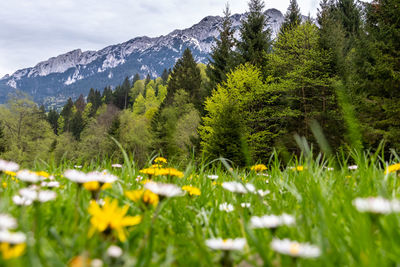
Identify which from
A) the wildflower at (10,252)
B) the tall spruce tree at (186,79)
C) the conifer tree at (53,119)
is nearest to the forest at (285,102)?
the wildflower at (10,252)

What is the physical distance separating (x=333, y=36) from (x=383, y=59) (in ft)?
20.1

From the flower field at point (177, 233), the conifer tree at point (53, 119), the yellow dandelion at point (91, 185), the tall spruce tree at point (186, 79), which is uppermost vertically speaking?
the tall spruce tree at point (186, 79)

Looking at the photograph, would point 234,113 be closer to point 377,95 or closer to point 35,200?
point 377,95

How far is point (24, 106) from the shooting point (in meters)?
33.2

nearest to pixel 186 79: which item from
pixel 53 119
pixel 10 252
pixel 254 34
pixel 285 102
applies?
pixel 254 34

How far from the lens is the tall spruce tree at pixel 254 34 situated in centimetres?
2483

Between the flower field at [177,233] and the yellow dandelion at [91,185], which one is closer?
the flower field at [177,233]

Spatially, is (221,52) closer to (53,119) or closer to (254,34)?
(254,34)

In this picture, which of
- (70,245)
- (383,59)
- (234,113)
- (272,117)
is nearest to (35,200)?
(70,245)

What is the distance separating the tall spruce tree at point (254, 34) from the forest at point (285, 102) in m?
0.10

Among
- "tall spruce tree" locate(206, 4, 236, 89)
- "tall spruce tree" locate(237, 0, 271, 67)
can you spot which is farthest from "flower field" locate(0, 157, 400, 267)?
"tall spruce tree" locate(206, 4, 236, 89)

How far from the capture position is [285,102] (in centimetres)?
2036

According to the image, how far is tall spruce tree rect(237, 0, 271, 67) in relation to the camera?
977 inches

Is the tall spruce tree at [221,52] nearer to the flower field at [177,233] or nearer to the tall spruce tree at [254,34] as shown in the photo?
the tall spruce tree at [254,34]
